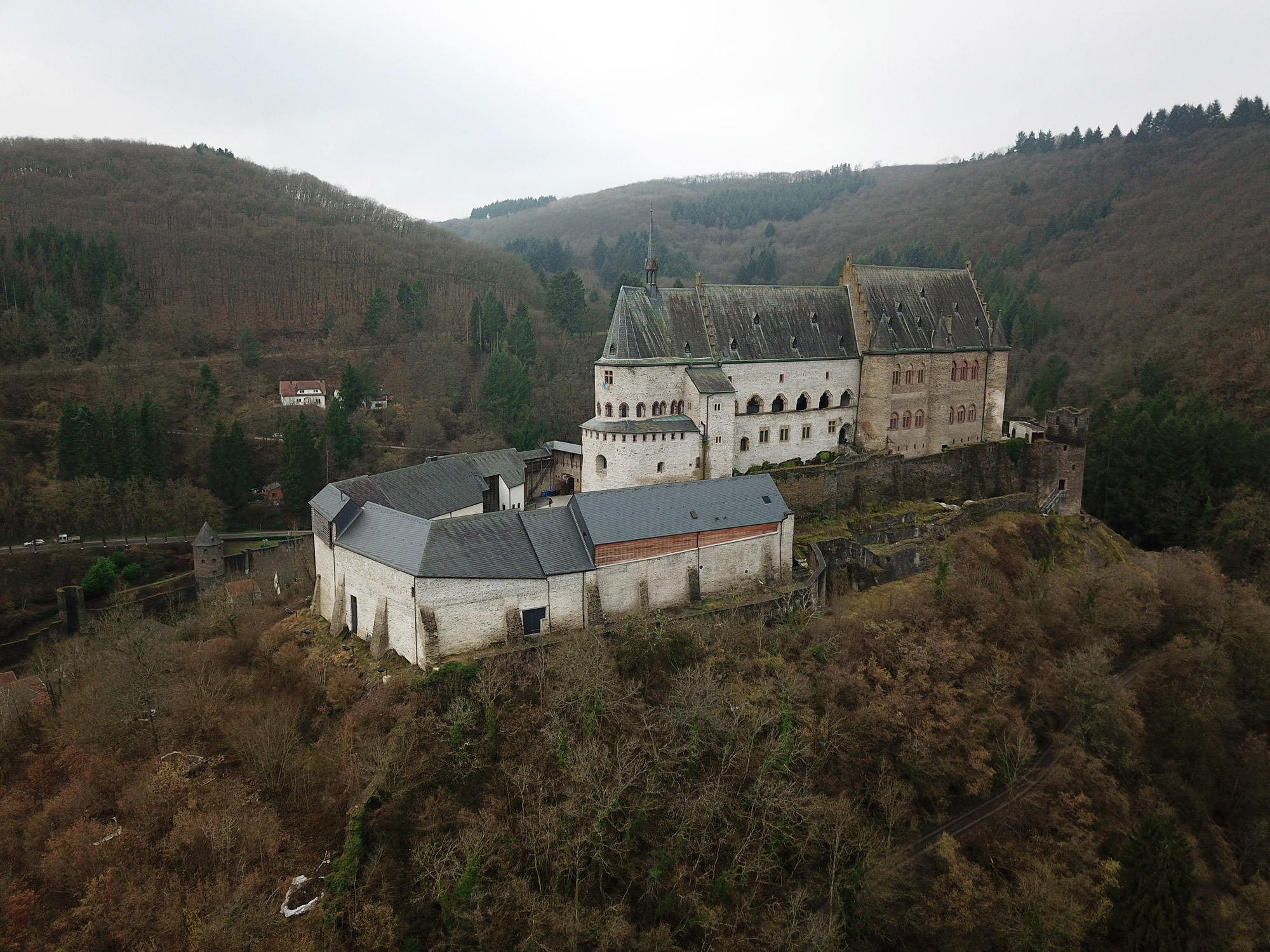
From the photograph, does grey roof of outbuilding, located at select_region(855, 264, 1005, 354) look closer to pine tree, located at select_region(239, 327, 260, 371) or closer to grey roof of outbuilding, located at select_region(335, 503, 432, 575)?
grey roof of outbuilding, located at select_region(335, 503, 432, 575)

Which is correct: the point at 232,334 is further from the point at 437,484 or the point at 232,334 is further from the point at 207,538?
the point at 437,484

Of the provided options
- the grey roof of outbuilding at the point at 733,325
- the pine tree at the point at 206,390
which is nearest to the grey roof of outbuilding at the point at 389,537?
the grey roof of outbuilding at the point at 733,325

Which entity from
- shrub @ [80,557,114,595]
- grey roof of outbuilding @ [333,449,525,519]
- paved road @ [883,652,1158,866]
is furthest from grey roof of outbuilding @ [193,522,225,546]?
paved road @ [883,652,1158,866]

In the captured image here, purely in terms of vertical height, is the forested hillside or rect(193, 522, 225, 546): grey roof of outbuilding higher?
the forested hillside

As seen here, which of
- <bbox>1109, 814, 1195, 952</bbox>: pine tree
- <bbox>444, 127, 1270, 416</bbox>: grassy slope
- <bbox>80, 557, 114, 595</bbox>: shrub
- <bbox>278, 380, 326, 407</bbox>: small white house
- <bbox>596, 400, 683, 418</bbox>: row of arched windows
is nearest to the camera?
<bbox>1109, 814, 1195, 952</bbox>: pine tree

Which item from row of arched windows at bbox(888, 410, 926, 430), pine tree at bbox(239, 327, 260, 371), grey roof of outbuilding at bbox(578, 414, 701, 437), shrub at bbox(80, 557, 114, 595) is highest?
pine tree at bbox(239, 327, 260, 371)

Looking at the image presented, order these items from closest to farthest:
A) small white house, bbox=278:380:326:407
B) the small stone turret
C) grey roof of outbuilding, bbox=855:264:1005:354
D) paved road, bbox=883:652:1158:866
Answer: paved road, bbox=883:652:1158:866 < grey roof of outbuilding, bbox=855:264:1005:354 < the small stone turret < small white house, bbox=278:380:326:407
